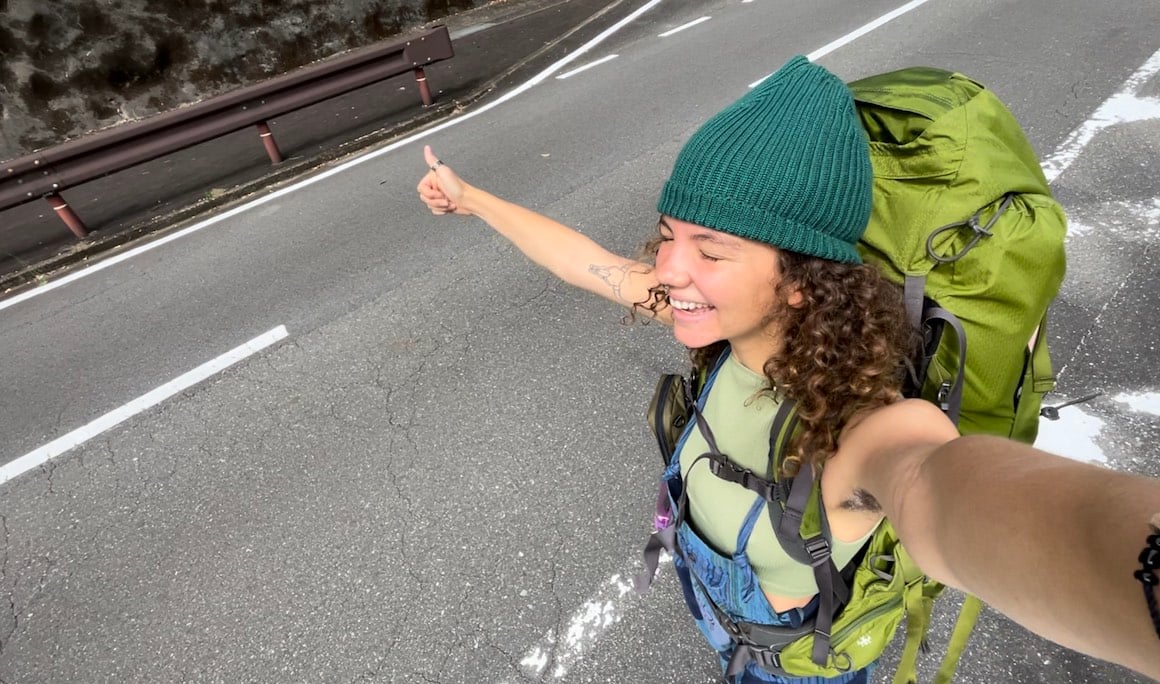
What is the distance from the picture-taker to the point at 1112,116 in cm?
461

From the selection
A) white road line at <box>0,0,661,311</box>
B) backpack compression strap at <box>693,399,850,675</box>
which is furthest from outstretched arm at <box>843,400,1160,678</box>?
white road line at <box>0,0,661,311</box>

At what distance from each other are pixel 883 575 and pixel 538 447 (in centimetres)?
185

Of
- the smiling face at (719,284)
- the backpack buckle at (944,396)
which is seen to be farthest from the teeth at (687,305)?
the backpack buckle at (944,396)

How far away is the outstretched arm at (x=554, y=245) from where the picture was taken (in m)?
1.73

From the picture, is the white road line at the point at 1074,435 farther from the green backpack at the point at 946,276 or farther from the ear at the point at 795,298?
the ear at the point at 795,298

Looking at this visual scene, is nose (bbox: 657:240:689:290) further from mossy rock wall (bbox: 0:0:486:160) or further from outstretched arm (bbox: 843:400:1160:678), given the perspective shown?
mossy rock wall (bbox: 0:0:486:160)

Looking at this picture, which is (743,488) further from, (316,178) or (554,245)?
(316,178)

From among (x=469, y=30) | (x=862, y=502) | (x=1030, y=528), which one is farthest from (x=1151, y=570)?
(x=469, y=30)

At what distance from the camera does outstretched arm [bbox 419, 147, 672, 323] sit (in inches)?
68.0

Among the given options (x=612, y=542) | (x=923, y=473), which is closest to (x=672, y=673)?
(x=612, y=542)

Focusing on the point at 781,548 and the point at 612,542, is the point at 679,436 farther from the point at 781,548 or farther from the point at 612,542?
the point at 612,542

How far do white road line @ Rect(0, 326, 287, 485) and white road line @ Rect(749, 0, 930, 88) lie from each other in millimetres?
5448

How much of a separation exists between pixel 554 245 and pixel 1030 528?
4.55 feet

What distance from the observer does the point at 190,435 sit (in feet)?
10.6
